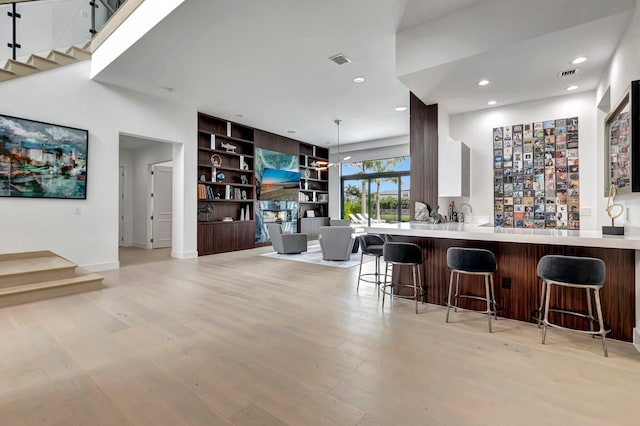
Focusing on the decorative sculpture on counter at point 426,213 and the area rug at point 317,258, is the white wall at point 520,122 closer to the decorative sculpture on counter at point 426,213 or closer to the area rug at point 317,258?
the decorative sculpture on counter at point 426,213

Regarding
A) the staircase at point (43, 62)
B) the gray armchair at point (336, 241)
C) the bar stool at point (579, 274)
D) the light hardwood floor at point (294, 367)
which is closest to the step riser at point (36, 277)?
the light hardwood floor at point (294, 367)

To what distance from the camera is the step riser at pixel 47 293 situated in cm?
356

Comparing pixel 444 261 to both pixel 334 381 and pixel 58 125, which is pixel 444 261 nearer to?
pixel 334 381

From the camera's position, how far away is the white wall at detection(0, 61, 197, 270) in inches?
179

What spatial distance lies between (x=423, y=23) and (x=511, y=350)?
3.47 m

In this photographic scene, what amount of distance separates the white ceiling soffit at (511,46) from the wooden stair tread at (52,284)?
4.92 meters

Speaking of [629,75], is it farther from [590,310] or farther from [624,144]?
[590,310]

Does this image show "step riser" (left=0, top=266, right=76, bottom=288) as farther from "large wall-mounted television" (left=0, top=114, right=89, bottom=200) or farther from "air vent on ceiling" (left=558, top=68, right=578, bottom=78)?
"air vent on ceiling" (left=558, top=68, right=578, bottom=78)

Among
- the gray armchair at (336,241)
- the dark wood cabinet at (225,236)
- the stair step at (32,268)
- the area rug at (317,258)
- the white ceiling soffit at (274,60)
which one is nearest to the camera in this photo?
the white ceiling soffit at (274,60)

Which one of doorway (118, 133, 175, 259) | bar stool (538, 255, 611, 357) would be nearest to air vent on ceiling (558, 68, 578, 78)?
bar stool (538, 255, 611, 357)

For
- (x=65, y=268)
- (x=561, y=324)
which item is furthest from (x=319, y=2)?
(x=65, y=268)

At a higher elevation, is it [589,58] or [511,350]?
[589,58]

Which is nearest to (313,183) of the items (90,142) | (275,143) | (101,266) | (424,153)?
(275,143)

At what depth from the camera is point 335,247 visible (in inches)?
247
